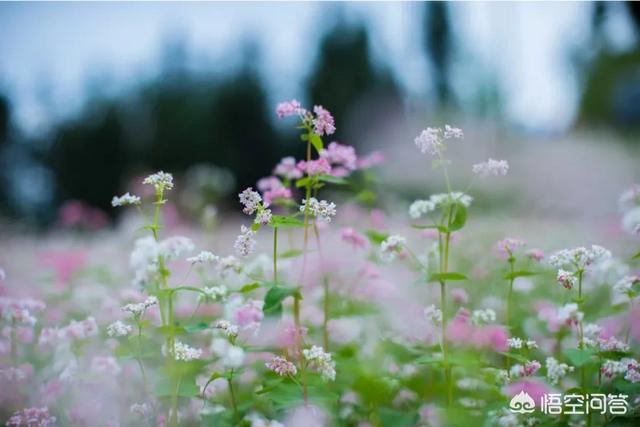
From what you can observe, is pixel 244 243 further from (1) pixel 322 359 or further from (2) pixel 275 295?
(1) pixel 322 359

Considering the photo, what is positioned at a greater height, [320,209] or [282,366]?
[320,209]

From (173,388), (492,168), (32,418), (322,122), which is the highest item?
(322,122)

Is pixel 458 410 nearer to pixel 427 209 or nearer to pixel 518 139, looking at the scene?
pixel 427 209

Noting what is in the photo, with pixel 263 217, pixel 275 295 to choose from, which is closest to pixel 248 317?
pixel 275 295

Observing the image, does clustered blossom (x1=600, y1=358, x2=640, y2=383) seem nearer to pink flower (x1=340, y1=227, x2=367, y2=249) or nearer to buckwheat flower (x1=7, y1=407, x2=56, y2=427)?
pink flower (x1=340, y1=227, x2=367, y2=249)

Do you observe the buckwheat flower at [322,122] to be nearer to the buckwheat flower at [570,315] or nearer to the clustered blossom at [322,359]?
the clustered blossom at [322,359]

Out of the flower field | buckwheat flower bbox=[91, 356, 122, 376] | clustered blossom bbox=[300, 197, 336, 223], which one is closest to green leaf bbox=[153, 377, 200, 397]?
the flower field

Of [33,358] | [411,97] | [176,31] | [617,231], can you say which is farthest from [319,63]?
[33,358]
